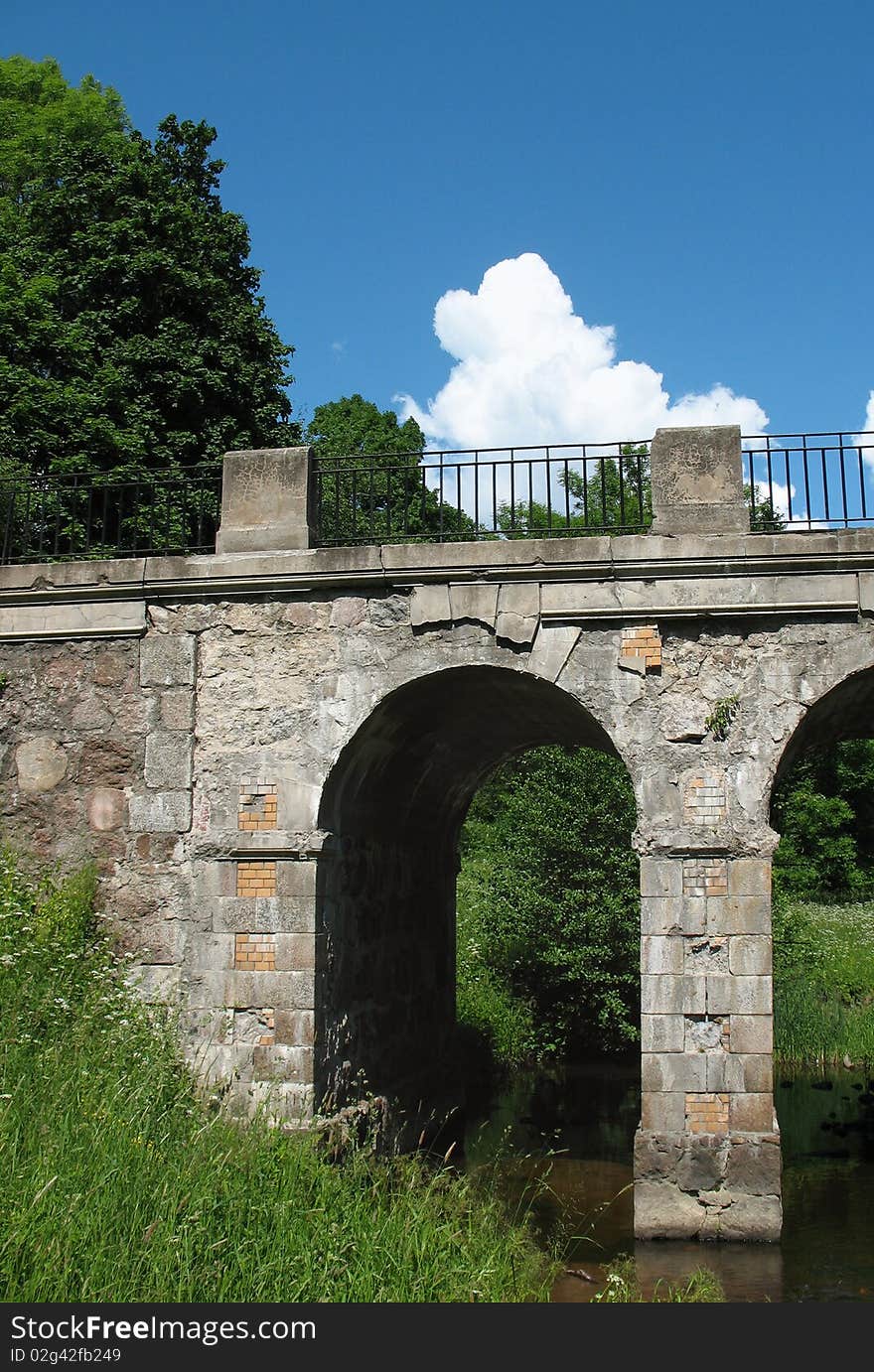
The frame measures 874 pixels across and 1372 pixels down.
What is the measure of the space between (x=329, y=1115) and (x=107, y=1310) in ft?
13.4

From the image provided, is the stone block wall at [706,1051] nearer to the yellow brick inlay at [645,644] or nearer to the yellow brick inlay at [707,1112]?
the yellow brick inlay at [707,1112]

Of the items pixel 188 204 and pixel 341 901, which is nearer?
pixel 341 901

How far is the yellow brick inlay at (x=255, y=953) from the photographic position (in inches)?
339

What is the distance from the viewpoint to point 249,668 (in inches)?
353

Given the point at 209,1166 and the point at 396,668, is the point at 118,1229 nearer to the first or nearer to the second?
the point at 209,1166

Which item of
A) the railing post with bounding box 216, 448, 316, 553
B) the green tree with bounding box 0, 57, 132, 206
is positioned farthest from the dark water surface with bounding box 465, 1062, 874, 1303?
the green tree with bounding box 0, 57, 132, 206

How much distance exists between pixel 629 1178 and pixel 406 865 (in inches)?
127

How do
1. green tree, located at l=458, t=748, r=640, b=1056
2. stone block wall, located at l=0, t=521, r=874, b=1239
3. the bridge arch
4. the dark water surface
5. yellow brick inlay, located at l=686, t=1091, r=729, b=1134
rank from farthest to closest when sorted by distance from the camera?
green tree, located at l=458, t=748, r=640, b=1056 → the bridge arch → stone block wall, located at l=0, t=521, r=874, b=1239 → yellow brick inlay, located at l=686, t=1091, r=729, b=1134 → the dark water surface

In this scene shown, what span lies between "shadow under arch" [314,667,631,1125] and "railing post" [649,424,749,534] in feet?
4.82

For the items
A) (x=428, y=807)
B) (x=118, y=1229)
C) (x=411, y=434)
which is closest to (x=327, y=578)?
(x=428, y=807)

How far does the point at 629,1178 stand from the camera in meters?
9.79

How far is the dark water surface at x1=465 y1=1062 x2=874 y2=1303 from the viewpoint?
7125 mm

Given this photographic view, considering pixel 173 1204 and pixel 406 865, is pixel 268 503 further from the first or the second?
pixel 173 1204

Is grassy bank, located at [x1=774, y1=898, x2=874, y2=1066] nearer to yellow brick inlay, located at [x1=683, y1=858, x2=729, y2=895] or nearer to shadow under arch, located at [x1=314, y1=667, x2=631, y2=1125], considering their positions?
shadow under arch, located at [x1=314, y1=667, x2=631, y2=1125]
